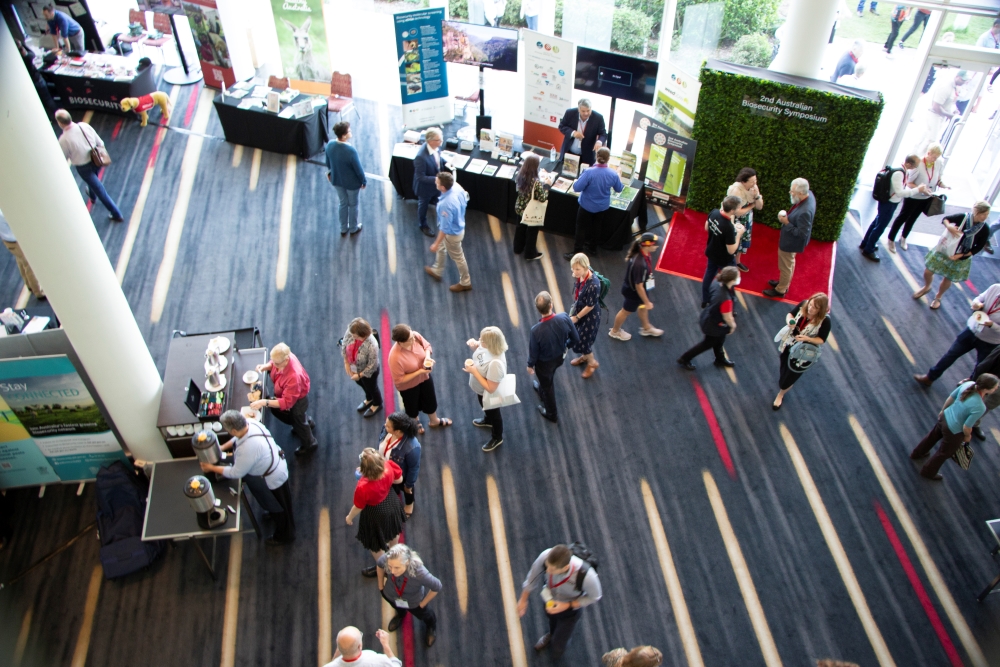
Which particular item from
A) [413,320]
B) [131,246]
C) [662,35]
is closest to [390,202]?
[413,320]

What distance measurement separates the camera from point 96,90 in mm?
10352

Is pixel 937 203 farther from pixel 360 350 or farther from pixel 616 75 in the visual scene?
pixel 360 350

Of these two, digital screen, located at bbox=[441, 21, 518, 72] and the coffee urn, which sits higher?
digital screen, located at bbox=[441, 21, 518, 72]

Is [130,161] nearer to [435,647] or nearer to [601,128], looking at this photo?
[601,128]

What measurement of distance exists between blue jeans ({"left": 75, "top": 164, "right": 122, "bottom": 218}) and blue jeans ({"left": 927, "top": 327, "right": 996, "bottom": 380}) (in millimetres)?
9294

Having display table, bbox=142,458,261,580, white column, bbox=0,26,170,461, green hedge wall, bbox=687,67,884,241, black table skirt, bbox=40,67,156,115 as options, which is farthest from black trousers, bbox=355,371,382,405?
black table skirt, bbox=40,67,156,115

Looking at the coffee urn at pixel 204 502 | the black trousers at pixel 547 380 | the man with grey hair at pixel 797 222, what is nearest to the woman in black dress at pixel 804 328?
the man with grey hair at pixel 797 222

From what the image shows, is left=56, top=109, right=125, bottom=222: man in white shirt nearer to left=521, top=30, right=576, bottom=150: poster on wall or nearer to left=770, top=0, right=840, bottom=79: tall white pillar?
left=521, top=30, right=576, bottom=150: poster on wall

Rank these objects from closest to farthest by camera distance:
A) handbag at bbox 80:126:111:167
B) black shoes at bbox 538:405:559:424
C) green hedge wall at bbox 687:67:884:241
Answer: black shoes at bbox 538:405:559:424
green hedge wall at bbox 687:67:884:241
handbag at bbox 80:126:111:167

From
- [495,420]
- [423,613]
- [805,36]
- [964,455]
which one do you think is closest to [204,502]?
[423,613]

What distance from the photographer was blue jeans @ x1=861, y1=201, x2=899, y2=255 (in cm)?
791

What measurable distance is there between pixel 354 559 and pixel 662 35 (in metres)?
8.14

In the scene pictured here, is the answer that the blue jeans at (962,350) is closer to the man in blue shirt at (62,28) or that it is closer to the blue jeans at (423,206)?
the blue jeans at (423,206)

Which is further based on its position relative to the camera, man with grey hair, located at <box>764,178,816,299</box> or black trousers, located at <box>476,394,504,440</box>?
man with grey hair, located at <box>764,178,816,299</box>
